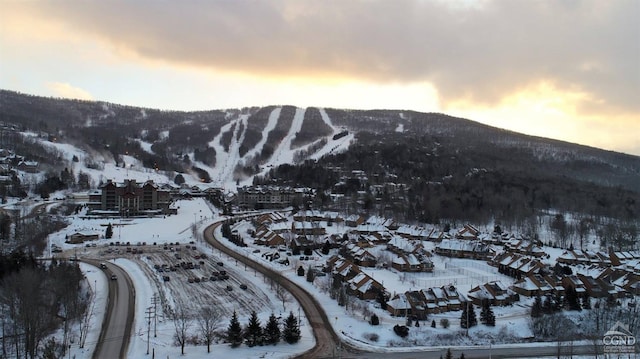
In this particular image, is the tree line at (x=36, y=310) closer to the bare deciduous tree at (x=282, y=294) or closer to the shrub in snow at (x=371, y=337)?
the bare deciduous tree at (x=282, y=294)

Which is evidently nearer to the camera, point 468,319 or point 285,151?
point 468,319

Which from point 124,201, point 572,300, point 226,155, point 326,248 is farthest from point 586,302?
point 226,155

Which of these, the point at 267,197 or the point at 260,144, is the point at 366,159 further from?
the point at 260,144

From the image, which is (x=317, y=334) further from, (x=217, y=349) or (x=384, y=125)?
(x=384, y=125)

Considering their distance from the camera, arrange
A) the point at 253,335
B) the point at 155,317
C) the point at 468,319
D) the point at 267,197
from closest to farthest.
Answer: the point at 253,335
the point at 155,317
the point at 468,319
the point at 267,197

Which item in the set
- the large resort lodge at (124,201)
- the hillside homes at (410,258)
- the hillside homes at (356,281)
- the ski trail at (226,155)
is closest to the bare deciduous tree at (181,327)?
the hillside homes at (356,281)

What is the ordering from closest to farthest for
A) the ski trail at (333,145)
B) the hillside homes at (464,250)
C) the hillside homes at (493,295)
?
the hillside homes at (493,295), the hillside homes at (464,250), the ski trail at (333,145)

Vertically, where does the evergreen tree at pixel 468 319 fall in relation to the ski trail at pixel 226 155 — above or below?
below
